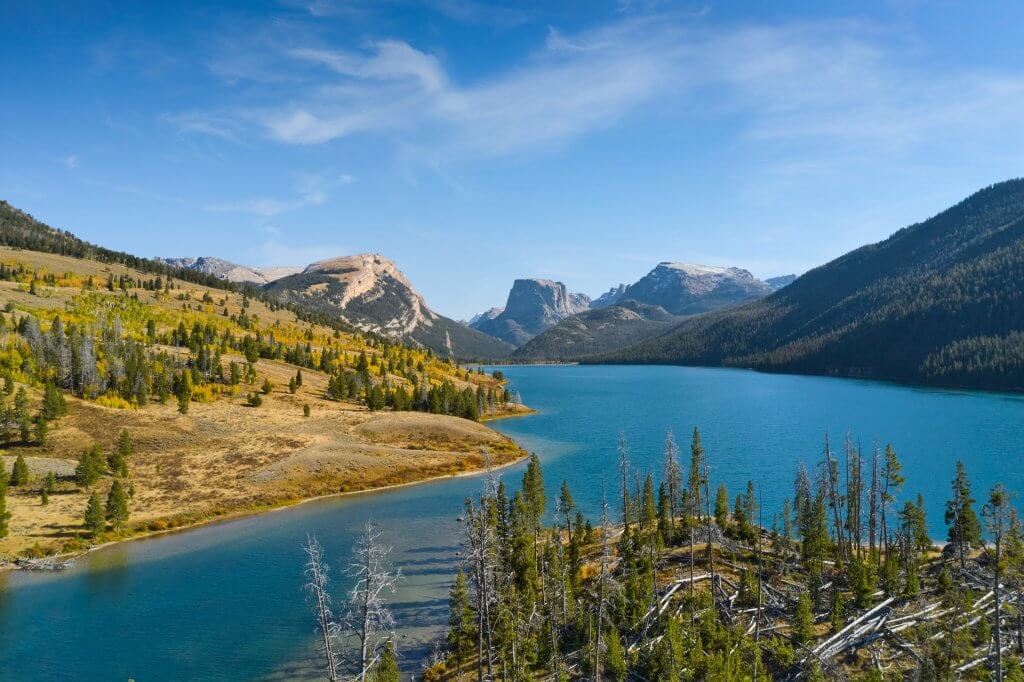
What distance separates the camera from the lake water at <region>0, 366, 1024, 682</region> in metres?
40.8

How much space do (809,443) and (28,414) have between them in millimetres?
132683

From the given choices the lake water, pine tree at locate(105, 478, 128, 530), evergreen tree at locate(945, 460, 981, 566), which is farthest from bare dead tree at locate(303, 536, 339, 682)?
evergreen tree at locate(945, 460, 981, 566)

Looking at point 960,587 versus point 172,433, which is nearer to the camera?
point 960,587

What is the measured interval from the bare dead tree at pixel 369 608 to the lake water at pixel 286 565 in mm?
2031

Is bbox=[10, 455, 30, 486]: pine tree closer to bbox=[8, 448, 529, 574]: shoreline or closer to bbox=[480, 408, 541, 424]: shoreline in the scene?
bbox=[8, 448, 529, 574]: shoreline

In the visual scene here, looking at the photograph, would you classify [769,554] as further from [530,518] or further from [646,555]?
[530,518]

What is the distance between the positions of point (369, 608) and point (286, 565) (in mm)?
31893

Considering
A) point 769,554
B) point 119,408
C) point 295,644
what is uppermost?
point 119,408

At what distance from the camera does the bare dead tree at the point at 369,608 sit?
25.2 metres

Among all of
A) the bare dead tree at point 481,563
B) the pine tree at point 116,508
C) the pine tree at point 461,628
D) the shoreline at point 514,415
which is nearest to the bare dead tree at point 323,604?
the bare dead tree at point 481,563

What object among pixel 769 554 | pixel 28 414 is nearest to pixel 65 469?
pixel 28 414

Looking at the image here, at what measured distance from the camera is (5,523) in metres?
62.0

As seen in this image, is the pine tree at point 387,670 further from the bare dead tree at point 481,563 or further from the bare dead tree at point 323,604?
→ the bare dead tree at point 481,563

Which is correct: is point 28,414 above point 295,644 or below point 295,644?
above
